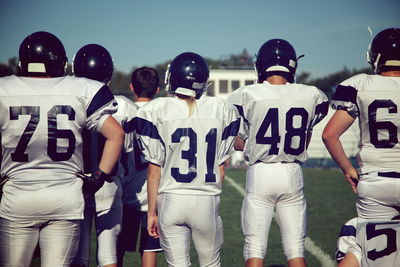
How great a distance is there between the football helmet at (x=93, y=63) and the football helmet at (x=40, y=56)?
0.95 m

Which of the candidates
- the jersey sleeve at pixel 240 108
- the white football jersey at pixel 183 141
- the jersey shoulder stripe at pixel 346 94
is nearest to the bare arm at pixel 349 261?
the white football jersey at pixel 183 141

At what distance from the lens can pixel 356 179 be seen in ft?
13.3

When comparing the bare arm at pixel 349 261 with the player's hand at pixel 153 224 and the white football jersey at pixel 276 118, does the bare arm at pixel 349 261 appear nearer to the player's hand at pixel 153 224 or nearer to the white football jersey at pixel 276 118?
the white football jersey at pixel 276 118

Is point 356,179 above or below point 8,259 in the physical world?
above

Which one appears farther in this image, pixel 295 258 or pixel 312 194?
pixel 312 194

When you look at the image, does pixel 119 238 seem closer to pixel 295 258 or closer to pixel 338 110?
pixel 295 258

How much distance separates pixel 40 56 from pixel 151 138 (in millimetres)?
1009

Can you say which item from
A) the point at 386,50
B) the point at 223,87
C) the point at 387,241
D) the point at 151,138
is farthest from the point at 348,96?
the point at 223,87

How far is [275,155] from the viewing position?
4371 millimetres

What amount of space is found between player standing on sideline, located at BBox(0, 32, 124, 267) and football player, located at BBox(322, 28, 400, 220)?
6.39ft

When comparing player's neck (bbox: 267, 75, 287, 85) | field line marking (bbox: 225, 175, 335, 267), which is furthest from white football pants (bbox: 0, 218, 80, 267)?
field line marking (bbox: 225, 175, 335, 267)

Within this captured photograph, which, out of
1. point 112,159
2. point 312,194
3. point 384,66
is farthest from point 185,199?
point 312,194

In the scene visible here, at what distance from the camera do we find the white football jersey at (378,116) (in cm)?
390

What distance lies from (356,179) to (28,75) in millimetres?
2614
